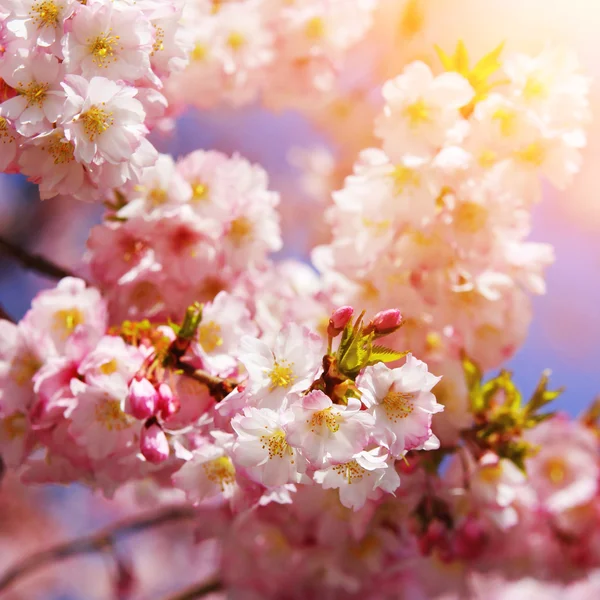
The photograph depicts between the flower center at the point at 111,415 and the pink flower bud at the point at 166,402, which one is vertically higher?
the flower center at the point at 111,415

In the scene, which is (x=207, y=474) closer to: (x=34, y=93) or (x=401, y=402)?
(x=401, y=402)

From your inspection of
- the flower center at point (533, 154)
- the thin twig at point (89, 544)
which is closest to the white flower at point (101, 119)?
the flower center at point (533, 154)

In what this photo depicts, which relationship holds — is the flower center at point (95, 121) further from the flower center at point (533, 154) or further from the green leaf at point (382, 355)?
the flower center at point (533, 154)

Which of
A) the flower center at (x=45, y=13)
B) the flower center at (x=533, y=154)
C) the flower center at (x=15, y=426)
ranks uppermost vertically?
the flower center at (x=45, y=13)

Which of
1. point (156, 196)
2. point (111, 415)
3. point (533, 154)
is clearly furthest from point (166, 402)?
point (533, 154)

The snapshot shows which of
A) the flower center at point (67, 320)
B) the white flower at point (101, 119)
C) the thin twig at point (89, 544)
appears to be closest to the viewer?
the white flower at point (101, 119)

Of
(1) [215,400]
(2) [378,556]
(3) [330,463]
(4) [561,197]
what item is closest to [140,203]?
(1) [215,400]

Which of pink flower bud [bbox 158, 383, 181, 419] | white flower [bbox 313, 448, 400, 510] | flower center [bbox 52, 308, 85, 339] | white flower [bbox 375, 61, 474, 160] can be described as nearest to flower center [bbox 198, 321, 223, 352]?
pink flower bud [bbox 158, 383, 181, 419]
